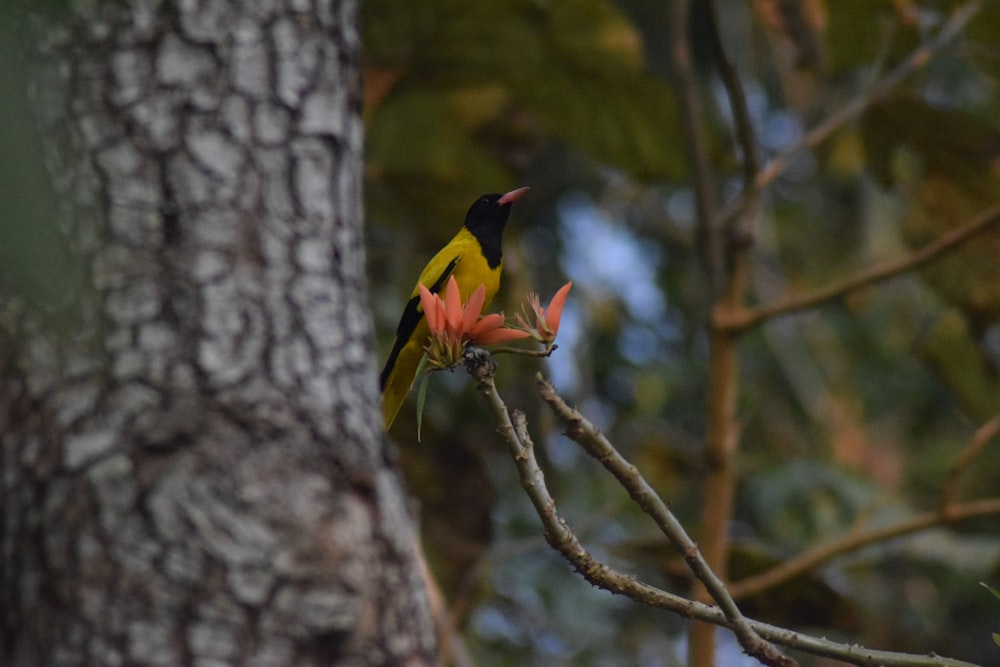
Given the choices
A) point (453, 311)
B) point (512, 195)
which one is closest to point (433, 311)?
point (453, 311)

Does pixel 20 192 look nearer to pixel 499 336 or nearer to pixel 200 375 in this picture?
pixel 200 375

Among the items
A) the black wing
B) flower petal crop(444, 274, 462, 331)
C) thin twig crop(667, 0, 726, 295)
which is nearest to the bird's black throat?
the black wing

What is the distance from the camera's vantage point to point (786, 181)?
1073cm

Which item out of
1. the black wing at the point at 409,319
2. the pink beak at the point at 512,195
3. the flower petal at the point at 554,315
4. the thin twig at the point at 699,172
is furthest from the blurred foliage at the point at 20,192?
the thin twig at the point at 699,172

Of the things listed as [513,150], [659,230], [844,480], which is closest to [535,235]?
[659,230]

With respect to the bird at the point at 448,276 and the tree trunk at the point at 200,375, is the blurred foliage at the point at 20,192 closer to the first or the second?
the tree trunk at the point at 200,375

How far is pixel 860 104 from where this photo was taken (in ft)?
14.2

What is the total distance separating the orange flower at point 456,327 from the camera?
72.9 inches

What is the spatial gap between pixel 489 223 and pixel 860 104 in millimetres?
1352

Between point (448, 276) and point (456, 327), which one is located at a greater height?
point (448, 276)

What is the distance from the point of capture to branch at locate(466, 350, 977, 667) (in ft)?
5.80

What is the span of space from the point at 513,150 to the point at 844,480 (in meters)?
2.01

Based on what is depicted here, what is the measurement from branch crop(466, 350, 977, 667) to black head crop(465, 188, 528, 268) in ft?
6.73

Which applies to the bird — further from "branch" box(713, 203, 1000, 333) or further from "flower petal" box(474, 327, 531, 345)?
"flower petal" box(474, 327, 531, 345)
